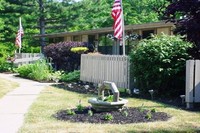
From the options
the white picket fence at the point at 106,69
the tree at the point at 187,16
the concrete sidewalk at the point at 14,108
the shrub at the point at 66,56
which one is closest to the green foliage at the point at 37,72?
the shrub at the point at 66,56

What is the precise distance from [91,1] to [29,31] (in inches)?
284

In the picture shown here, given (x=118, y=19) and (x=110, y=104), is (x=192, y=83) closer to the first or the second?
(x=110, y=104)

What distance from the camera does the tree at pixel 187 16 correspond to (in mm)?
6494

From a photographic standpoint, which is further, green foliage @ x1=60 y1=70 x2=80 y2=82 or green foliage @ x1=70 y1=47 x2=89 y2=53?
green foliage @ x1=70 y1=47 x2=89 y2=53

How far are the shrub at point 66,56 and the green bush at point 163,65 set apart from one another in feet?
32.9

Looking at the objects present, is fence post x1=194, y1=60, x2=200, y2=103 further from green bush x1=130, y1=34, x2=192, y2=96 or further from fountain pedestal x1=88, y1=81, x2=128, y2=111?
fountain pedestal x1=88, y1=81, x2=128, y2=111

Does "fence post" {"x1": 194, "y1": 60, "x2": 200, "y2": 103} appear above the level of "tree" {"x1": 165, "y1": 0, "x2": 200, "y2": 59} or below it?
below

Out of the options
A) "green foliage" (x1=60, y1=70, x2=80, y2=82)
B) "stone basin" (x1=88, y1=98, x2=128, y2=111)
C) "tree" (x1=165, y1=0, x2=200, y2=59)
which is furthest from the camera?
"green foliage" (x1=60, y1=70, x2=80, y2=82)

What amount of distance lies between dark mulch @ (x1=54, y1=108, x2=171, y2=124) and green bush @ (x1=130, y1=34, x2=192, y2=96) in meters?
3.53

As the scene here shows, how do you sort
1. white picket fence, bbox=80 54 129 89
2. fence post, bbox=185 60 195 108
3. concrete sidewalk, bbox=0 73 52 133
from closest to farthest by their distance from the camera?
concrete sidewalk, bbox=0 73 52 133 < fence post, bbox=185 60 195 108 < white picket fence, bbox=80 54 129 89

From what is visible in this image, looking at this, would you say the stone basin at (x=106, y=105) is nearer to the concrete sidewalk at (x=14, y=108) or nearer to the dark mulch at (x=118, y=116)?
the dark mulch at (x=118, y=116)

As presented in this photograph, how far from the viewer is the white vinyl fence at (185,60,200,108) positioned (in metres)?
10.4

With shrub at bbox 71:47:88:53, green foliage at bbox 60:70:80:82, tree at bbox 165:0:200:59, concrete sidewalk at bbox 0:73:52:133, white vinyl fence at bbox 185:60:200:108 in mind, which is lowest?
concrete sidewalk at bbox 0:73:52:133

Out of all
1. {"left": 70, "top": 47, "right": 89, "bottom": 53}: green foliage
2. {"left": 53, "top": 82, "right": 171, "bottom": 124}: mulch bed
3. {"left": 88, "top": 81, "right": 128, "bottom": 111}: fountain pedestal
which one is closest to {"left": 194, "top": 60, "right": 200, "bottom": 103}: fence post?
{"left": 53, "top": 82, "right": 171, "bottom": 124}: mulch bed
